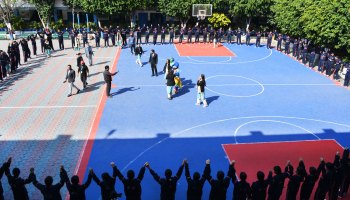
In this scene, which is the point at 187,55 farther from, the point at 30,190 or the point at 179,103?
the point at 30,190

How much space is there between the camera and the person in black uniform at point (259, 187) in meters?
8.88

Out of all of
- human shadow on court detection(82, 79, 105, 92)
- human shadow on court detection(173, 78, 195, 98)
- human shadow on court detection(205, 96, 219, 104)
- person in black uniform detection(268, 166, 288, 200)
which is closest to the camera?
person in black uniform detection(268, 166, 288, 200)

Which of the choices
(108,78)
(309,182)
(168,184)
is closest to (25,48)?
(108,78)

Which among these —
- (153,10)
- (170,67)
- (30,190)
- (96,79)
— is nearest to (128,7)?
(153,10)

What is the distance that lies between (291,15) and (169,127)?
58.1 ft

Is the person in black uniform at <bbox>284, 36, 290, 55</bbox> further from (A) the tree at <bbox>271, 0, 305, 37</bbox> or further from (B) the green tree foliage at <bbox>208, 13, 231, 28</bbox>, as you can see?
(B) the green tree foliage at <bbox>208, 13, 231, 28</bbox>

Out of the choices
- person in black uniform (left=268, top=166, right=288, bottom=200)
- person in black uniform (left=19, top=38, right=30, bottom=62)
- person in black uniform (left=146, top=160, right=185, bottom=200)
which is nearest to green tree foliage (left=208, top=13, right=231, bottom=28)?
person in black uniform (left=19, top=38, right=30, bottom=62)

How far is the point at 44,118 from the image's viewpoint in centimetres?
1576

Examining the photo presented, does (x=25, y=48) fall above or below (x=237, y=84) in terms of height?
above

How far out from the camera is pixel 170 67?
1889 centimetres

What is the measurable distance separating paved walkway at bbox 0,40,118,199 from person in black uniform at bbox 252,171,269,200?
219 inches

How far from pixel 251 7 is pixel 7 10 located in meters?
24.2

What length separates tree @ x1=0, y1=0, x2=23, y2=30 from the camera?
35.5 meters

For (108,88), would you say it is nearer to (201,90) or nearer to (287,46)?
(201,90)
